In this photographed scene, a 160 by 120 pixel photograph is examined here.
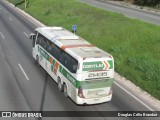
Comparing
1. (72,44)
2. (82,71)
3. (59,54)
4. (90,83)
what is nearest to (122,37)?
(72,44)

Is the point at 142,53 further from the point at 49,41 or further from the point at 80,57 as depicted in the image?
the point at 80,57

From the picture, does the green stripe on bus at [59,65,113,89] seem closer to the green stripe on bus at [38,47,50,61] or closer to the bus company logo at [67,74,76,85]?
the bus company logo at [67,74,76,85]

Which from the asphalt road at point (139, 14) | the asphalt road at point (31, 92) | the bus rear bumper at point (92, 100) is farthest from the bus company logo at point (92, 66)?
the asphalt road at point (139, 14)

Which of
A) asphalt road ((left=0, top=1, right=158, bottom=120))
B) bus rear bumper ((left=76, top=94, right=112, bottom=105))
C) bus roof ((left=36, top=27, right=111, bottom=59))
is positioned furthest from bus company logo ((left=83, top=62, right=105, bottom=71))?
asphalt road ((left=0, top=1, right=158, bottom=120))

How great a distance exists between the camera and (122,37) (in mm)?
34281

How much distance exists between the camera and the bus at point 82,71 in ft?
62.1

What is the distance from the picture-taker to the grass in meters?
25.2

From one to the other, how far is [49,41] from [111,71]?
6.67m

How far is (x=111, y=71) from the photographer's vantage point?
19.5 metres

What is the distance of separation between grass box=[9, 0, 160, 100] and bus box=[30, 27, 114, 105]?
484 centimetres

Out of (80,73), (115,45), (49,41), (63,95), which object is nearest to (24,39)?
(115,45)

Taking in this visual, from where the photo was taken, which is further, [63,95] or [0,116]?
[63,95]

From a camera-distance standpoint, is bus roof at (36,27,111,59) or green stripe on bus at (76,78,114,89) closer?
green stripe on bus at (76,78,114,89)

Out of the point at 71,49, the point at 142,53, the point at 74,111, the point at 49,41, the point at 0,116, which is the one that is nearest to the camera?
the point at 0,116
